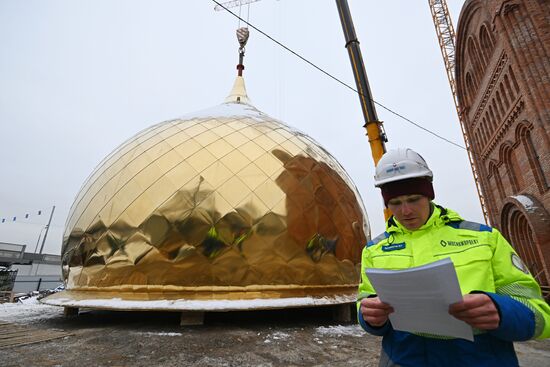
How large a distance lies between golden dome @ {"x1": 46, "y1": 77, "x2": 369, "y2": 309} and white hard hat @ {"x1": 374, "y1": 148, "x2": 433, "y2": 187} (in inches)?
154

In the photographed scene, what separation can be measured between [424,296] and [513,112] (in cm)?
1497

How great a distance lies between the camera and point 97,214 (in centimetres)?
593

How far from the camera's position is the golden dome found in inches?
201

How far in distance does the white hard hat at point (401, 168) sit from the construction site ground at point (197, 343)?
2476mm

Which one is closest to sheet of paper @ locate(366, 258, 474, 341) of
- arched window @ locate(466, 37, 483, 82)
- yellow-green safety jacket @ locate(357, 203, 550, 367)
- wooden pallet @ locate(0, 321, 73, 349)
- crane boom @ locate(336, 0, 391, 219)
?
yellow-green safety jacket @ locate(357, 203, 550, 367)

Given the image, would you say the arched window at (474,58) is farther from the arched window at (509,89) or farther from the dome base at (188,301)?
the dome base at (188,301)

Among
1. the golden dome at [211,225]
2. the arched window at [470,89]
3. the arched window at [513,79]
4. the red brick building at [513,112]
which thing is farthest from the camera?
the arched window at [470,89]

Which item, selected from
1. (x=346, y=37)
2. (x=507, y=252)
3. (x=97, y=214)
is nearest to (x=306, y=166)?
(x=97, y=214)

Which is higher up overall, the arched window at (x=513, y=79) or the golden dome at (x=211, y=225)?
the arched window at (x=513, y=79)

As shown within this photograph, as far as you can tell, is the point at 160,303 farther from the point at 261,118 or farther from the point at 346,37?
the point at 346,37

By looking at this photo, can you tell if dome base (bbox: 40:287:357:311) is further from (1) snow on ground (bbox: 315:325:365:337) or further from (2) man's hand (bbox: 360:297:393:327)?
(2) man's hand (bbox: 360:297:393:327)

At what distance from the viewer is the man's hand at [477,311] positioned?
98 cm

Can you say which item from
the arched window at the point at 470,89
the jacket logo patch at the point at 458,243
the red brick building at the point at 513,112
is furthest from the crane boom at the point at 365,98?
the arched window at the point at 470,89

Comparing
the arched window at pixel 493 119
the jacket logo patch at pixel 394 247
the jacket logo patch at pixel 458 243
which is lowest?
the jacket logo patch at pixel 458 243
